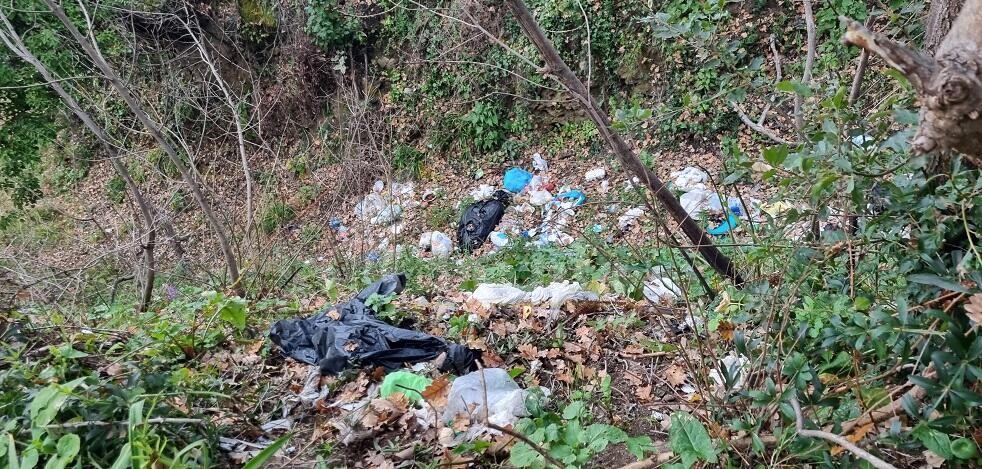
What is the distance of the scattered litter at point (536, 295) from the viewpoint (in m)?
3.29

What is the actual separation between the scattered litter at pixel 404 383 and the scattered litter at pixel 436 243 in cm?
461

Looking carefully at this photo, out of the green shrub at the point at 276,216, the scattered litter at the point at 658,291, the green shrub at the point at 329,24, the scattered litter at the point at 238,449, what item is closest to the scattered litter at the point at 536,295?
the scattered litter at the point at 658,291

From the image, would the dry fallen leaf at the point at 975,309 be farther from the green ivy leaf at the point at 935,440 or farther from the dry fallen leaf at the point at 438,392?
the dry fallen leaf at the point at 438,392

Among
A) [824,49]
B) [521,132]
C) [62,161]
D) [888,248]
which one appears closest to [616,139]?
[888,248]

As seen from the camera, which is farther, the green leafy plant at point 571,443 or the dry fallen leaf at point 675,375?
the dry fallen leaf at point 675,375

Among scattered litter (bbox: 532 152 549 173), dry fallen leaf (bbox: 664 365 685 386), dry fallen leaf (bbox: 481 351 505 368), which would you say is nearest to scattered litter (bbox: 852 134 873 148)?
dry fallen leaf (bbox: 664 365 685 386)

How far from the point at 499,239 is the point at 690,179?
2.35 m

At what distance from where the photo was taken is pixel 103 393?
1725 mm

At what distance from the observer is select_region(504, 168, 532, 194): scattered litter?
314 inches

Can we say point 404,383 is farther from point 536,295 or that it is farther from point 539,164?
point 539,164

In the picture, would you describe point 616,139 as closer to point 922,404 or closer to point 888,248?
point 888,248

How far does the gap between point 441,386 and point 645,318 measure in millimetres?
1136

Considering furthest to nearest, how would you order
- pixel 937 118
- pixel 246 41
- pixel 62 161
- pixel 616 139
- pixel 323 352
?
pixel 62 161 → pixel 246 41 → pixel 323 352 → pixel 616 139 → pixel 937 118

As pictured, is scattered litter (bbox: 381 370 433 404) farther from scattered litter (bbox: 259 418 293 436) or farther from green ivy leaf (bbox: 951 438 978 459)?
green ivy leaf (bbox: 951 438 978 459)
